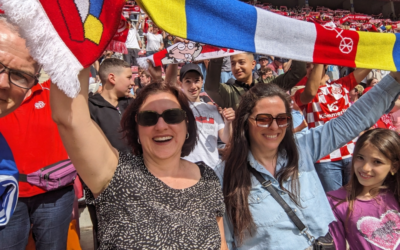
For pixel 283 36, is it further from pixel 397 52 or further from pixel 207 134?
pixel 207 134

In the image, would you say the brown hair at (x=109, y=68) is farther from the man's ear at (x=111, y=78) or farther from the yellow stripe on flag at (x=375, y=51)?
the yellow stripe on flag at (x=375, y=51)

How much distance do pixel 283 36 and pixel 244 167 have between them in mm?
752

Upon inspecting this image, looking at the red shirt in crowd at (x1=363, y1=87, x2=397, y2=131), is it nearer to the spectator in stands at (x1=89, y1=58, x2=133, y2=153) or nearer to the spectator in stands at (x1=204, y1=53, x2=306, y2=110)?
the spectator in stands at (x1=204, y1=53, x2=306, y2=110)

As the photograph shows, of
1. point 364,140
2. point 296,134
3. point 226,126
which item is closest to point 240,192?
point 296,134

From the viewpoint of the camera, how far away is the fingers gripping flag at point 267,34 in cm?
115

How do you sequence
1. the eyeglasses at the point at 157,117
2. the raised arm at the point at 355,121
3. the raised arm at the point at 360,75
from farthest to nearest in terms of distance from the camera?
the raised arm at the point at 360,75, the raised arm at the point at 355,121, the eyeglasses at the point at 157,117

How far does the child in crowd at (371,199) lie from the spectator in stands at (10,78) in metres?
1.96

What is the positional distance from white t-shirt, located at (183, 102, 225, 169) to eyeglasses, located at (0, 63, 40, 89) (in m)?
1.69

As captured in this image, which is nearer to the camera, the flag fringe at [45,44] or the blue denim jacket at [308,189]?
the flag fringe at [45,44]

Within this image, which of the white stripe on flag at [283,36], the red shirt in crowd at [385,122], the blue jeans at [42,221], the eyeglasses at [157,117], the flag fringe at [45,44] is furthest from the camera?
the red shirt in crowd at [385,122]

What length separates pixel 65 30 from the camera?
968mm

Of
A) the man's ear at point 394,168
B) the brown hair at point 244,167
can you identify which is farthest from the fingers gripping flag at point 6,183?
the man's ear at point 394,168

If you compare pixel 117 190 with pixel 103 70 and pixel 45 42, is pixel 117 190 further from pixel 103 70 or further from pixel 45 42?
pixel 103 70

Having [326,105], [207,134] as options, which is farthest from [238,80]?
[326,105]
